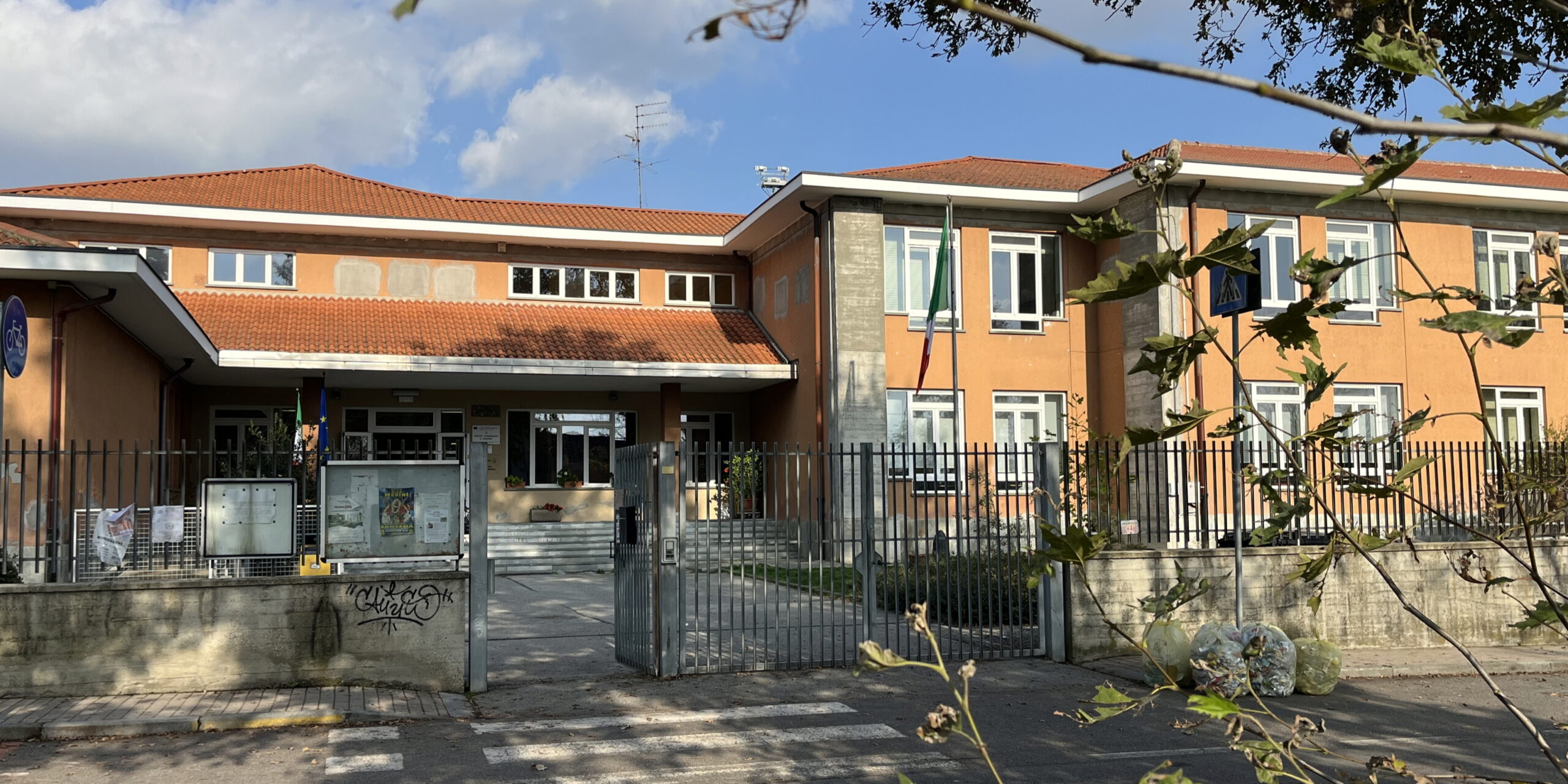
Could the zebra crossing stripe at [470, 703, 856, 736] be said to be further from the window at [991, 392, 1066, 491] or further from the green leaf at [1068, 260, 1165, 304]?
the window at [991, 392, 1066, 491]

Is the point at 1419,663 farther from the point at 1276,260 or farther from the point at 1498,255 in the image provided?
the point at 1498,255

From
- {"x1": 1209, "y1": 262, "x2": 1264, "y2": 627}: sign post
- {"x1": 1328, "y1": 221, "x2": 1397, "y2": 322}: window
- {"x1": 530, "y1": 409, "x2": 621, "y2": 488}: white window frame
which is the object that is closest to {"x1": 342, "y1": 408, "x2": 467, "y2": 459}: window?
{"x1": 530, "y1": 409, "x2": 621, "y2": 488}: white window frame

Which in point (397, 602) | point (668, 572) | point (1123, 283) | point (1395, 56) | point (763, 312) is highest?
point (763, 312)

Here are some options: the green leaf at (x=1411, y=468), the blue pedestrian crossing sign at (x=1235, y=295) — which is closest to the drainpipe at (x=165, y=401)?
the blue pedestrian crossing sign at (x=1235, y=295)

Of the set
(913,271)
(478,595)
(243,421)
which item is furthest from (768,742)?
(243,421)

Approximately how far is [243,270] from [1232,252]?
25.8 meters

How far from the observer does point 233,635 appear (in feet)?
31.0

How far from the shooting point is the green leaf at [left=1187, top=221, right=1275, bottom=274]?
2.15 meters

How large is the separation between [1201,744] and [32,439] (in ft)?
40.9

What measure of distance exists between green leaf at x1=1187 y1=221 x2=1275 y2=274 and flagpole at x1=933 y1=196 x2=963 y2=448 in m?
17.5

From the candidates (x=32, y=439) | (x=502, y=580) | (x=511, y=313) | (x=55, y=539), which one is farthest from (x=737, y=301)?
(x=55, y=539)

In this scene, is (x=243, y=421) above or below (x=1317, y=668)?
above

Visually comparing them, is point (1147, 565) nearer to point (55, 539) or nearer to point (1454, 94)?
point (55, 539)

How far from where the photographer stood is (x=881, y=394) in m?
22.4
